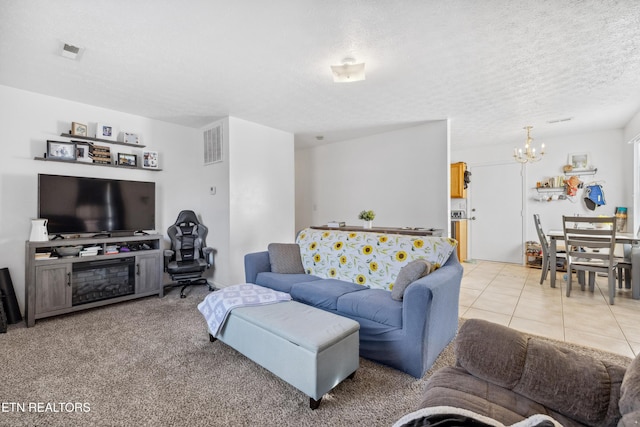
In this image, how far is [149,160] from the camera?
12.8 ft

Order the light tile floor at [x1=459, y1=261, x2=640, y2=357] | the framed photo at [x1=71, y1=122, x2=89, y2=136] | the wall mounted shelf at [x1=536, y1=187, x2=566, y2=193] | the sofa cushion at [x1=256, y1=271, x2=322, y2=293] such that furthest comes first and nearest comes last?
the wall mounted shelf at [x1=536, y1=187, x2=566, y2=193] < the framed photo at [x1=71, y1=122, x2=89, y2=136] < the sofa cushion at [x1=256, y1=271, x2=322, y2=293] < the light tile floor at [x1=459, y1=261, x2=640, y2=357]

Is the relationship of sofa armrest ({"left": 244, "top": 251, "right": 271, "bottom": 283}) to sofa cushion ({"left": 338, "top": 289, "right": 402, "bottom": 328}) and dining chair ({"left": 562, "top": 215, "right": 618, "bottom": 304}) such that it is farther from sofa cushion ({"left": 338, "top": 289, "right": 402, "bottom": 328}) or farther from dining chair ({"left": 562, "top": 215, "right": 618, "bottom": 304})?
dining chair ({"left": 562, "top": 215, "right": 618, "bottom": 304})

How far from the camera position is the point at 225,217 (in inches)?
155

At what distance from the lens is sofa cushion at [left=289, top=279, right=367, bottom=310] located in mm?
2412

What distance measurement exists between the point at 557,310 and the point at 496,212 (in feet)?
10.1

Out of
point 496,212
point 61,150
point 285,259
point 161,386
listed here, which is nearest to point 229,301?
point 161,386

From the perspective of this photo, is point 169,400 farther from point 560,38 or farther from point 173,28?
point 560,38

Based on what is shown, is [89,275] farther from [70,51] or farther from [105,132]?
[70,51]

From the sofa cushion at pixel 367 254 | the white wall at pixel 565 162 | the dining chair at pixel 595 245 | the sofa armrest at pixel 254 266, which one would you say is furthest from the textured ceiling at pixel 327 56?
the sofa armrest at pixel 254 266

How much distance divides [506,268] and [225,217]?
16.5ft

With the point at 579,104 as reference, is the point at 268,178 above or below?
below

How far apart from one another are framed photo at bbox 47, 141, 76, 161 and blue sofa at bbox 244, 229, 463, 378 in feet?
9.84

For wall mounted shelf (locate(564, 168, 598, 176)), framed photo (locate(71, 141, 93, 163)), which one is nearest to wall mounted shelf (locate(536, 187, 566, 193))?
wall mounted shelf (locate(564, 168, 598, 176))

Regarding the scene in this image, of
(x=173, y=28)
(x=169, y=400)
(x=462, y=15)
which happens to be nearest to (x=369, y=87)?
(x=462, y=15)
